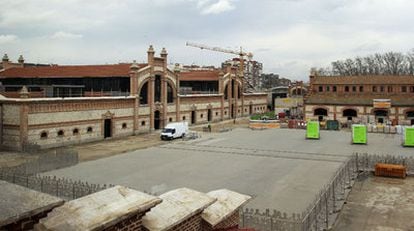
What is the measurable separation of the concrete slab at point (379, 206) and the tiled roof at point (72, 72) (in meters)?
33.8

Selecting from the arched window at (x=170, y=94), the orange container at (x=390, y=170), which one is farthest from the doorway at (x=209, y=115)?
the orange container at (x=390, y=170)

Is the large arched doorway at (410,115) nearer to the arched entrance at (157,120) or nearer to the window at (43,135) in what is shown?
the arched entrance at (157,120)

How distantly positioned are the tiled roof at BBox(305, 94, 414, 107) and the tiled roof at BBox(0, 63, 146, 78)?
29.7 m

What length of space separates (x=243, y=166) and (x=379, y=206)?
11588 millimetres

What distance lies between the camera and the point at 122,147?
39125 mm

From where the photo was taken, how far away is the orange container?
25.8 meters

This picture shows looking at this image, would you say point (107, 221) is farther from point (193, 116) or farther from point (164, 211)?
point (193, 116)

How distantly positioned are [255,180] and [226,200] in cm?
1662

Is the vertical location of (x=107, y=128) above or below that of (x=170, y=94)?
below

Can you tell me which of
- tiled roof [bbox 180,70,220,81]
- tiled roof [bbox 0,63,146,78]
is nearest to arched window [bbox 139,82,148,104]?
tiled roof [bbox 0,63,146,78]

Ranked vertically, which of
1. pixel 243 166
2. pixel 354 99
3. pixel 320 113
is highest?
pixel 354 99

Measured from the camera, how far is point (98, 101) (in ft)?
142

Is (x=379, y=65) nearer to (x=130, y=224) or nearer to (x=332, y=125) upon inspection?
(x=332, y=125)

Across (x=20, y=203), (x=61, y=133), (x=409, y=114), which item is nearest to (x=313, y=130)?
(x=409, y=114)
